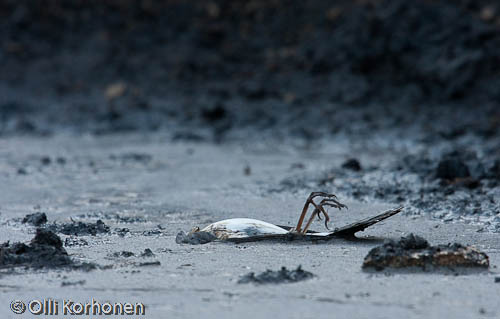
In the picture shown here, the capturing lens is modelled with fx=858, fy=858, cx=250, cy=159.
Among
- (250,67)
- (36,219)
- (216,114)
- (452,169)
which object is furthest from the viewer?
(250,67)

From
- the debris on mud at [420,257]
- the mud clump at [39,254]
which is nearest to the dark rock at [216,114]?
the mud clump at [39,254]

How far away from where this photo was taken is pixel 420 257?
3229mm

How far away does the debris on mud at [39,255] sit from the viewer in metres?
3.34

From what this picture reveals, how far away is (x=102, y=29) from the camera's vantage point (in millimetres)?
16328

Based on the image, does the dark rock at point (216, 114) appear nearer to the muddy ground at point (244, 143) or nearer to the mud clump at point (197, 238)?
the muddy ground at point (244, 143)

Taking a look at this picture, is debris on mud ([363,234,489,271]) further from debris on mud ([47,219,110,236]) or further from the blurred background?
the blurred background

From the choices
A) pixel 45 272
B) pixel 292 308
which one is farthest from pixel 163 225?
pixel 292 308

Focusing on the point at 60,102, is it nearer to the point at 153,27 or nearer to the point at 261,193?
the point at 153,27

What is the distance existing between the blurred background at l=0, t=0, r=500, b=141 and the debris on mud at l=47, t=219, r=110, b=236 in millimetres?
6338

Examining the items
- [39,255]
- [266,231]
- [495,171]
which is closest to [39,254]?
[39,255]

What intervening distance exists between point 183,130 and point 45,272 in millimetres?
8734

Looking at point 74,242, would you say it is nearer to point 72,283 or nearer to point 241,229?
point 241,229

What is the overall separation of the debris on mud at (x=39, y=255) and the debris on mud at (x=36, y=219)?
43.7 inches

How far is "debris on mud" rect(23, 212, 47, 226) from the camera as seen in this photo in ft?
15.1
